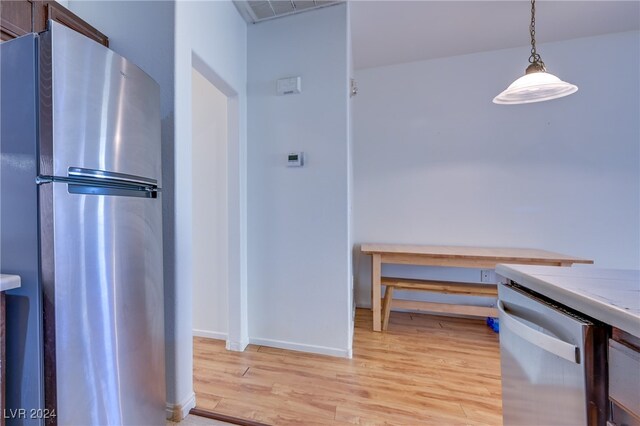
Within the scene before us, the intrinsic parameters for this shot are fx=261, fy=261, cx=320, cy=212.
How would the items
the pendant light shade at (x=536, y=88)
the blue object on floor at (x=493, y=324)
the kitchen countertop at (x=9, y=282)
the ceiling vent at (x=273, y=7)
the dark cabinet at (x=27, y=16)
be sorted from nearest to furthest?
the kitchen countertop at (x=9, y=282) < the dark cabinet at (x=27, y=16) < the pendant light shade at (x=536, y=88) < the ceiling vent at (x=273, y=7) < the blue object on floor at (x=493, y=324)

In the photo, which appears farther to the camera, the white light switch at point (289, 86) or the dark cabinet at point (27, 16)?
the white light switch at point (289, 86)

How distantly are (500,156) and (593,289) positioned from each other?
252cm

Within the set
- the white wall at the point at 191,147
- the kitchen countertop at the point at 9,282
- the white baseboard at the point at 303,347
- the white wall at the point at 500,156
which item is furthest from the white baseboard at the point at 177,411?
the white wall at the point at 500,156

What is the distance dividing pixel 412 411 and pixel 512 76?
10.6 feet

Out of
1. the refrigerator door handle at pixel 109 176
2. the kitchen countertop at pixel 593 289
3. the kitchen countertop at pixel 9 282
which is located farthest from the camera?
the refrigerator door handle at pixel 109 176

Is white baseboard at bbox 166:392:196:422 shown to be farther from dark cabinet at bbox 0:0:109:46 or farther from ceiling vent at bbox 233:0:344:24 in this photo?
ceiling vent at bbox 233:0:344:24

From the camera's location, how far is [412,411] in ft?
4.85

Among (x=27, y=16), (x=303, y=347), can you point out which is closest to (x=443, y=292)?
(x=303, y=347)

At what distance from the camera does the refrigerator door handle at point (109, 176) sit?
2.98 ft

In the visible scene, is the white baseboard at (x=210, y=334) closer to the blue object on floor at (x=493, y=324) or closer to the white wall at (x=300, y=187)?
the white wall at (x=300, y=187)

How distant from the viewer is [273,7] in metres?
2.04

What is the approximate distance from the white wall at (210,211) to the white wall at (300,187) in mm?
275

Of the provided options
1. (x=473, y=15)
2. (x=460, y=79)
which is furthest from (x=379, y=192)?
(x=473, y=15)

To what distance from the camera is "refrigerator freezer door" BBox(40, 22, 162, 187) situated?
0.86 metres
